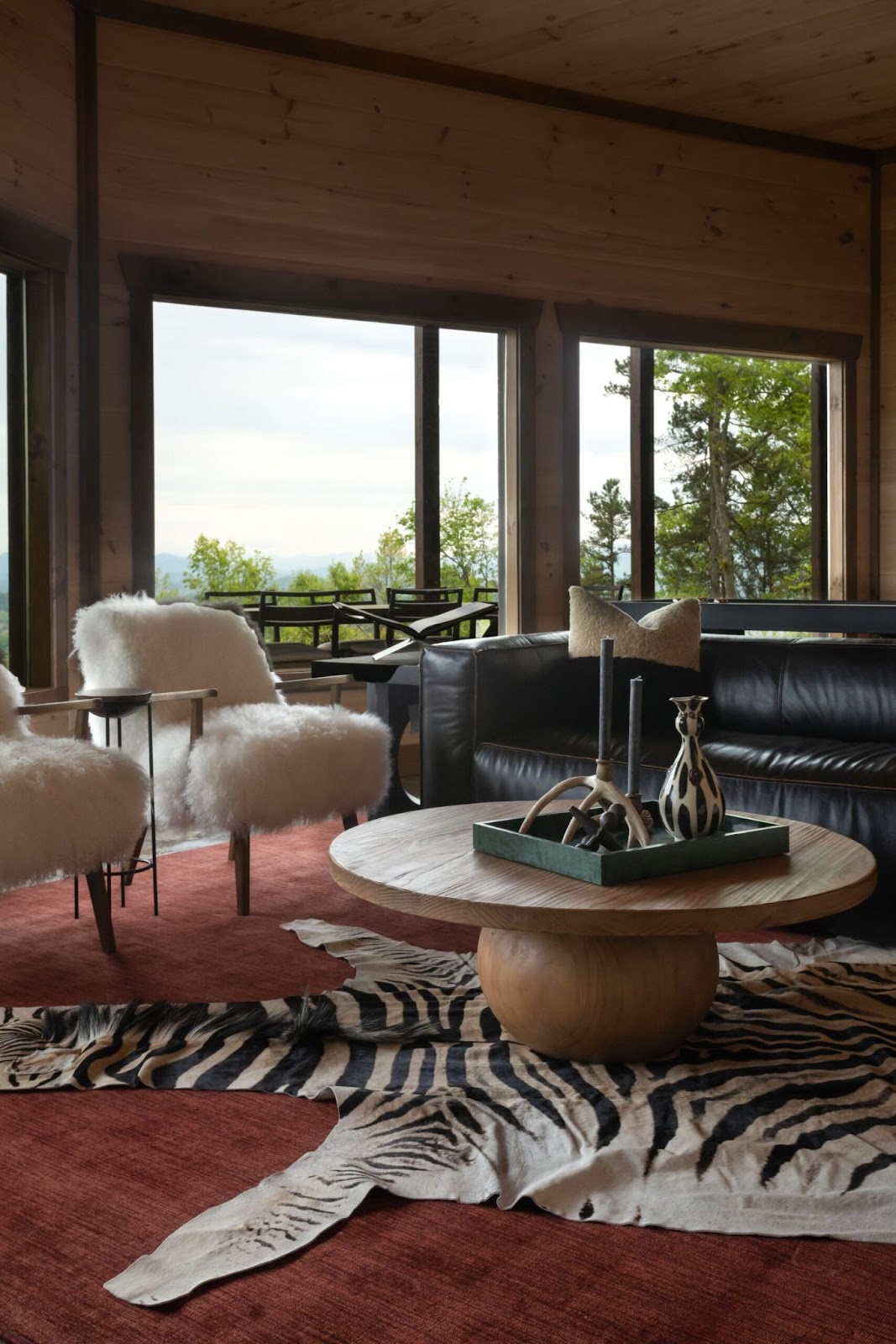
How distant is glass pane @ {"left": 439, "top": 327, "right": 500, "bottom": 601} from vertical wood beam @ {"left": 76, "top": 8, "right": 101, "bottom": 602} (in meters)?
1.80

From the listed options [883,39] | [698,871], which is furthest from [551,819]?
[883,39]

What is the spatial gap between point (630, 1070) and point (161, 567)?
13.6 feet

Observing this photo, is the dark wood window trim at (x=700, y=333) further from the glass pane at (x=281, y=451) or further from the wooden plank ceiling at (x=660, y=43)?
the wooden plank ceiling at (x=660, y=43)

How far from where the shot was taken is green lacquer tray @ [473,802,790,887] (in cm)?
219

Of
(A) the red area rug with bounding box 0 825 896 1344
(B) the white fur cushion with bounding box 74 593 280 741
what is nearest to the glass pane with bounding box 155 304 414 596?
(B) the white fur cushion with bounding box 74 593 280 741

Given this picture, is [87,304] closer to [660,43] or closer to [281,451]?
[281,451]

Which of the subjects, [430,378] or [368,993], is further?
[430,378]

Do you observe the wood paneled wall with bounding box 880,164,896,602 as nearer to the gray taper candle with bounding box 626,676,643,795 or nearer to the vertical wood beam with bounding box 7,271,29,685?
the vertical wood beam with bounding box 7,271,29,685

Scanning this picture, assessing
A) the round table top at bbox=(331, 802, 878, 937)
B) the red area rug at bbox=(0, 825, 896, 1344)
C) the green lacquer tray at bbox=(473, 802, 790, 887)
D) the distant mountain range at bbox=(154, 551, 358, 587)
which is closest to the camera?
the red area rug at bbox=(0, 825, 896, 1344)

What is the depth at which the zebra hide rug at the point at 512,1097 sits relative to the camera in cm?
180

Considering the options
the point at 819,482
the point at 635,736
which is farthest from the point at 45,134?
the point at 819,482

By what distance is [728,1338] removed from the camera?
1.51 metres

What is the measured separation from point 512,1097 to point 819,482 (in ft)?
18.8

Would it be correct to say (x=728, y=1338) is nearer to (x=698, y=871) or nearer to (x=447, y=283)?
(x=698, y=871)
